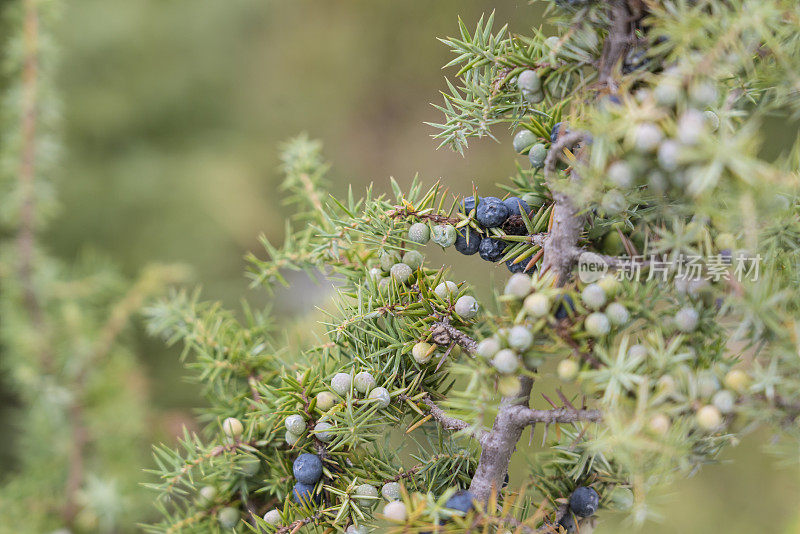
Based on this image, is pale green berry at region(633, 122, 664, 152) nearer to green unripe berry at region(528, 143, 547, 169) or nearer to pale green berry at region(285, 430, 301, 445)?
green unripe berry at region(528, 143, 547, 169)

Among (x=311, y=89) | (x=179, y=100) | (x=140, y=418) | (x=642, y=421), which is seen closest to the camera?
(x=642, y=421)

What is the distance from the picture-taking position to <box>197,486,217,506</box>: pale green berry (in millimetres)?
311

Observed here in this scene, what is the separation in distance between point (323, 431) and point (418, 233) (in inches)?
3.7

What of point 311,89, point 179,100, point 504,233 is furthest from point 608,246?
point 311,89

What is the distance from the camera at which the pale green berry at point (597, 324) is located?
21 cm

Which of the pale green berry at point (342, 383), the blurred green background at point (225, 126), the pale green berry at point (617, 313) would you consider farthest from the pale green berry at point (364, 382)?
the blurred green background at point (225, 126)

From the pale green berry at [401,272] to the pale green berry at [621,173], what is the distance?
0.37 ft

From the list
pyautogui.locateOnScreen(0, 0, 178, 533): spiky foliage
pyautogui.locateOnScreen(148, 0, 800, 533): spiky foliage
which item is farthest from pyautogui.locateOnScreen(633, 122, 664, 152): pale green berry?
pyautogui.locateOnScreen(0, 0, 178, 533): spiky foliage

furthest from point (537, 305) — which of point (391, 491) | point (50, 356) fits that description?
point (50, 356)

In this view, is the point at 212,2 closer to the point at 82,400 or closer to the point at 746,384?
the point at 82,400

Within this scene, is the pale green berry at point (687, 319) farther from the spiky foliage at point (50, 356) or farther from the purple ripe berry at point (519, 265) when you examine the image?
the spiky foliage at point (50, 356)

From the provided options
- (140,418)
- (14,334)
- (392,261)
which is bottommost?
(140,418)

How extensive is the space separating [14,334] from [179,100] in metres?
0.64

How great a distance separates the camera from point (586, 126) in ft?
0.69
